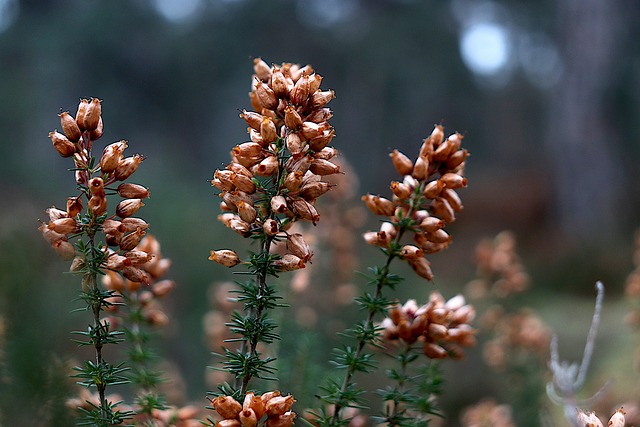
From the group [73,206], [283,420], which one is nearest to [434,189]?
[283,420]

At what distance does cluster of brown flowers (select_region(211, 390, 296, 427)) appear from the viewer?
0.77m

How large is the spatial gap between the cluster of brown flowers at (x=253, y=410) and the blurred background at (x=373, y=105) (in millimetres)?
1498

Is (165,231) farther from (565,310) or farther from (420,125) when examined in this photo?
(420,125)

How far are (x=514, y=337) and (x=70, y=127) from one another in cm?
135

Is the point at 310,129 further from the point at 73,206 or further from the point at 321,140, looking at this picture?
the point at 73,206

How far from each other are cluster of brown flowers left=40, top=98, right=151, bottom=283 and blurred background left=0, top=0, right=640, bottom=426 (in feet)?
4.87

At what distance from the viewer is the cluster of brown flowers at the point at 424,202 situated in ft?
3.10

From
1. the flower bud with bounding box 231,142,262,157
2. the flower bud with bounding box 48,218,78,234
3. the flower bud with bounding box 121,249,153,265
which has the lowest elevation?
the flower bud with bounding box 121,249,153,265

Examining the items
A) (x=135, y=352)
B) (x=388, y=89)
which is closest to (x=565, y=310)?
(x=135, y=352)

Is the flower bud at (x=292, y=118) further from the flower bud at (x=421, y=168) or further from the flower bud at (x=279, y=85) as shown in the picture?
the flower bud at (x=421, y=168)

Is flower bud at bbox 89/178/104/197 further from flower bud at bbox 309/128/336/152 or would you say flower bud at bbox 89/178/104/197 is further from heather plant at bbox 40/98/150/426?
flower bud at bbox 309/128/336/152

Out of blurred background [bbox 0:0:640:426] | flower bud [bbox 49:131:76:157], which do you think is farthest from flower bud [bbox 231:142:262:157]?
blurred background [bbox 0:0:640:426]

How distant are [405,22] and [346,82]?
1.63m

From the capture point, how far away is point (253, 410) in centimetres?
78
